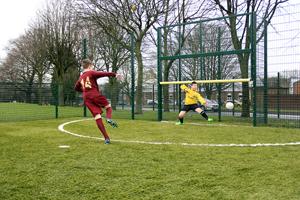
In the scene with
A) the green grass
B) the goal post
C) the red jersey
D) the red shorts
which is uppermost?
the goal post

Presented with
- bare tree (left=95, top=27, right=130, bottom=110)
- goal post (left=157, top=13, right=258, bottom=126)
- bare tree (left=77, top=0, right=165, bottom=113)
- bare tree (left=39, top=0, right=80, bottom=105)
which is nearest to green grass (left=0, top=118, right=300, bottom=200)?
goal post (left=157, top=13, right=258, bottom=126)

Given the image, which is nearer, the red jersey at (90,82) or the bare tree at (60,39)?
the red jersey at (90,82)

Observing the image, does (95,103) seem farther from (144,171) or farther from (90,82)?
(144,171)

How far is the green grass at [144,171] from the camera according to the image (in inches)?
153

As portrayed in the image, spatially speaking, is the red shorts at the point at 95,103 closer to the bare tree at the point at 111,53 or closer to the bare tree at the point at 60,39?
the bare tree at the point at 111,53

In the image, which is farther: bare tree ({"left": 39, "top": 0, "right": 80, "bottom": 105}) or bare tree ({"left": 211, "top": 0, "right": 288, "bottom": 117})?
bare tree ({"left": 39, "top": 0, "right": 80, "bottom": 105})

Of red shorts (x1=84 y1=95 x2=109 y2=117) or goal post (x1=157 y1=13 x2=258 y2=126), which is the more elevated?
goal post (x1=157 y1=13 x2=258 y2=126)

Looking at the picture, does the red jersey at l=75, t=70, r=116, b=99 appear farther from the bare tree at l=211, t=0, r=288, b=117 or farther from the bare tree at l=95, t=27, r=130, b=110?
the bare tree at l=95, t=27, r=130, b=110

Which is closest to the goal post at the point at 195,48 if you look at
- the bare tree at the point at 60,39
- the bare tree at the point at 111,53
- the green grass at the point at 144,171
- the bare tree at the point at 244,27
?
the bare tree at the point at 244,27

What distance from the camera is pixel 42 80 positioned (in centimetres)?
4588

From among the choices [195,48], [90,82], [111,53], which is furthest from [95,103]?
[111,53]

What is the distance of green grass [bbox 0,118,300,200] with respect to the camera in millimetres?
3891

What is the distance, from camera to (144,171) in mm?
4906

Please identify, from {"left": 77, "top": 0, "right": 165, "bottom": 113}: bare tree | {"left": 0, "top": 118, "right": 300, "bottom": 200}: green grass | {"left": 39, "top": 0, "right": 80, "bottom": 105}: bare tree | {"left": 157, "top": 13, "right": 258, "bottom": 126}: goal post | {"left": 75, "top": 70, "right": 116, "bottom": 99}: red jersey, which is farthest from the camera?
{"left": 39, "top": 0, "right": 80, "bottom": 105}: bare tree
